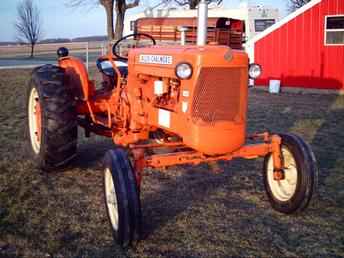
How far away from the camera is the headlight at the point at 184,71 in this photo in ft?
10.8

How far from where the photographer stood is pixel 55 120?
4660mm

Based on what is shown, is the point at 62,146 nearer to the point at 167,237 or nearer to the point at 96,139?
the point at 167,237

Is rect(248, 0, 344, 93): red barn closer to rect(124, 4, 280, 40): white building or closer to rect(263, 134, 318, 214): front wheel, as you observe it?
rect(124, 4, 280, 40): white building

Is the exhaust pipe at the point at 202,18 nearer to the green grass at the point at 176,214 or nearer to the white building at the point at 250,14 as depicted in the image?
the green grass at the point at 176,214

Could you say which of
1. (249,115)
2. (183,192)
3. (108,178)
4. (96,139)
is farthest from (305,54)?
(108,178)

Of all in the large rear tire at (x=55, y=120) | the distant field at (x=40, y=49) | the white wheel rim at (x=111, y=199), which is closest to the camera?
the white wheel rim at (x=111, y=199)

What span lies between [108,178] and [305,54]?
1096 centimetres

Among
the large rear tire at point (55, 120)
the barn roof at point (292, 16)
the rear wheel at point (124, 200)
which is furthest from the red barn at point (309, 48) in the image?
the rear wheel at point (124, 200)

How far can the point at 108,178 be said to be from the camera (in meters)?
3.64

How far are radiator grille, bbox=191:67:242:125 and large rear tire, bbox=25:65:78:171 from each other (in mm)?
1829

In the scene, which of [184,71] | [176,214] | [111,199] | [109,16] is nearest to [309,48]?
[176,214]

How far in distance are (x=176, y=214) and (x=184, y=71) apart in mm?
1390

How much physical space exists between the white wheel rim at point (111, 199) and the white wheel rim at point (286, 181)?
5.16ft

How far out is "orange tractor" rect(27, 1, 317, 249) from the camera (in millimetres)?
3381
